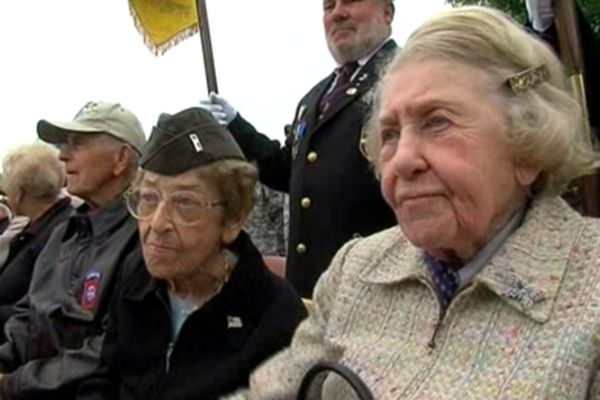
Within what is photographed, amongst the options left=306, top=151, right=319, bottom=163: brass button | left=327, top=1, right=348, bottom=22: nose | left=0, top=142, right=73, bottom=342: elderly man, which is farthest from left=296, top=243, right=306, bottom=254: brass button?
left=0, top=142, right=73, bottom=342: elderly man

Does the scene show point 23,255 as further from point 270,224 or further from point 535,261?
point 535,261

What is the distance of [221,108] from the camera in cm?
362

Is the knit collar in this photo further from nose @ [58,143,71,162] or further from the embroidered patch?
nose @ [58,143,71,162]

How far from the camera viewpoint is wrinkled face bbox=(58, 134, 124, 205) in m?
3.27

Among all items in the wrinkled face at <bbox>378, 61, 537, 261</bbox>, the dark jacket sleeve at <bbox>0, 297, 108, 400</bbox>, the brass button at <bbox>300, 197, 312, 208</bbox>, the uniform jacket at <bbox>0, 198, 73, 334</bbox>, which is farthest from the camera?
the uniform jacket at <bbox>0, 198, 73, 334</bbox>

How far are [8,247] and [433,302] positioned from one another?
3.33 meters

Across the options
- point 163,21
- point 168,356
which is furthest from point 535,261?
point 163,21

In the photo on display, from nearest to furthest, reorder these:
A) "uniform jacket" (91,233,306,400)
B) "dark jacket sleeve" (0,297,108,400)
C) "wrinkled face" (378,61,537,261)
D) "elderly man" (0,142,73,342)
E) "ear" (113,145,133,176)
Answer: "wrinkled face" (378,61,537,261) → "uniform jacket" (91,233,306,400) → "dark jacket sleeve" (0,297,108,400) → "ear" (113,145,133,176) → "elderly man" (0,142,73,342)

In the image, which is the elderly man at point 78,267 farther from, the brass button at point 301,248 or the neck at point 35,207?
the neck at point 35,207

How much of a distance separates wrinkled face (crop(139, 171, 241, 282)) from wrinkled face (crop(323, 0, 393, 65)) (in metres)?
1.09

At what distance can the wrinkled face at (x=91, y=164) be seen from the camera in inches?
129

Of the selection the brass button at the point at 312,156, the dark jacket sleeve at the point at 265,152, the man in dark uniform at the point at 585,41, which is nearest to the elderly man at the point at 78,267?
the dark jacket sleeve at the point at 265,152

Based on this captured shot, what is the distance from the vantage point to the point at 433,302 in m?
1.53

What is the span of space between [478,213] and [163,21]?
3.45 metres
